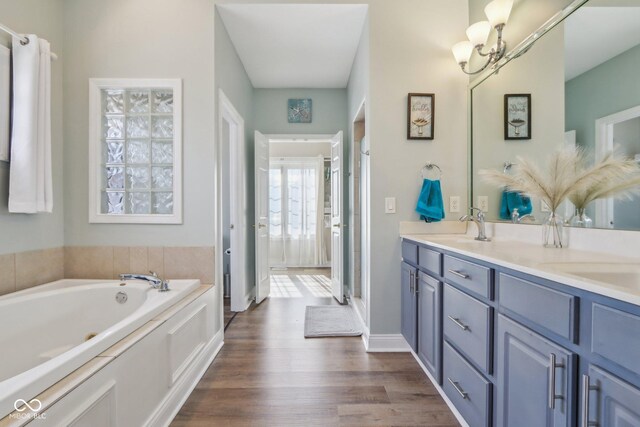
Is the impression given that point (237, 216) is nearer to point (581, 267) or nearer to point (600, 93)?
point (581, 267)

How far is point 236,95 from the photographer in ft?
9.23

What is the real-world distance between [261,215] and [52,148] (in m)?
1.87

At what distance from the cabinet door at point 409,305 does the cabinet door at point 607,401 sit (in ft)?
3.83

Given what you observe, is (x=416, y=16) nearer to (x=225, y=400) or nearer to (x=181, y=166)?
(x=181, y=166)

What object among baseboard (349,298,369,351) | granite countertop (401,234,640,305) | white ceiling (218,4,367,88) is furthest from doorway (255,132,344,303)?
granite countertop (401,234,640,305)

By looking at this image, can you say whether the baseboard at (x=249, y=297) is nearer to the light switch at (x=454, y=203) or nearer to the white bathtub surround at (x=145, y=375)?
the white bathtub surround at (x=145, y=375)

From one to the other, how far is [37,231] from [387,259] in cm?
239

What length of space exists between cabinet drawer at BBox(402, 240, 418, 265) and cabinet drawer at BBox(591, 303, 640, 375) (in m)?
1.19

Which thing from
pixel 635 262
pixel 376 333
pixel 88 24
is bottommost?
pixel 376 333

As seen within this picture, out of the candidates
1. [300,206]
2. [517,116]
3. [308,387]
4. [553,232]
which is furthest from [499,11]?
[300,206]

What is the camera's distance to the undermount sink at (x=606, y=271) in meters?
0.97

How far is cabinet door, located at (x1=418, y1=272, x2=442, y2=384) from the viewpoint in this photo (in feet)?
5.30

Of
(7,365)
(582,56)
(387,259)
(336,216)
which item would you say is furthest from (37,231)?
(582,56)

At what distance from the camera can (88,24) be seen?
6.91ft
